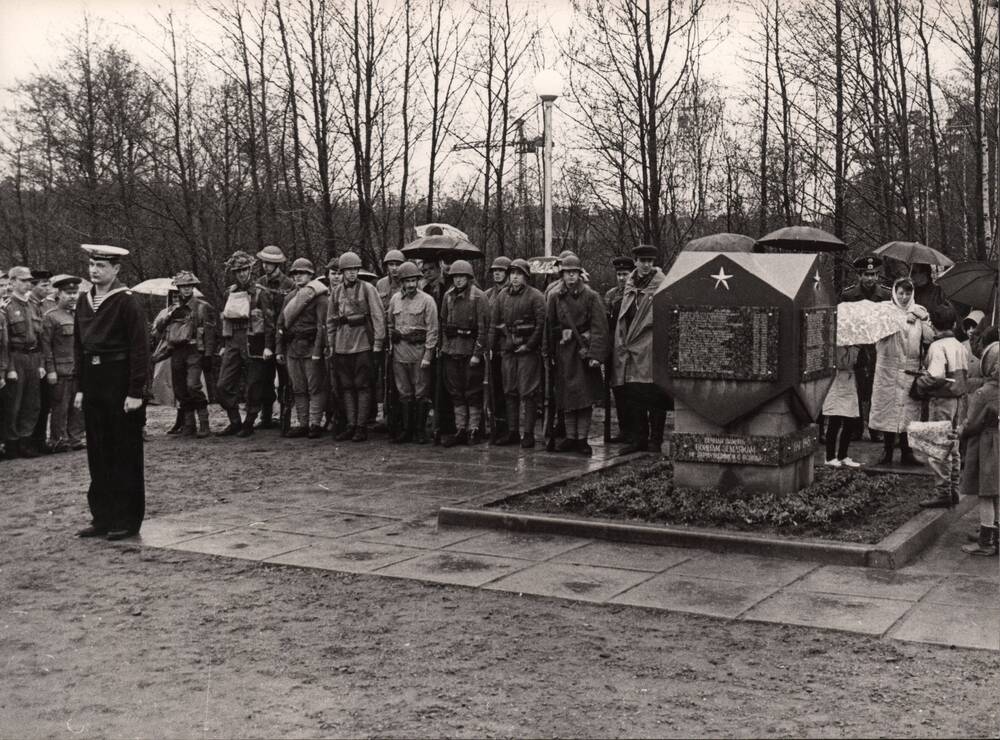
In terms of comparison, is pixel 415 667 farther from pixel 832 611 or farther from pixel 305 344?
pixel 305 344

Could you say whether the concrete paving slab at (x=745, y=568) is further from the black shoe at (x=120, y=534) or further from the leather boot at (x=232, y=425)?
the leather boot at (x=232, y=425)

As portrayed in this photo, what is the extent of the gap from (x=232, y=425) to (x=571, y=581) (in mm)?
8716

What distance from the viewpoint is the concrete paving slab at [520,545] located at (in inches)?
313

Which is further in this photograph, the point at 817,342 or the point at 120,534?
the point at 817,342

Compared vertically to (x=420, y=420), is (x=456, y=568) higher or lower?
lower

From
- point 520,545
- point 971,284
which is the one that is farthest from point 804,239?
point 520,545

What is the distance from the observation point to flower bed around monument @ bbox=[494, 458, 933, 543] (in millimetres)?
8172

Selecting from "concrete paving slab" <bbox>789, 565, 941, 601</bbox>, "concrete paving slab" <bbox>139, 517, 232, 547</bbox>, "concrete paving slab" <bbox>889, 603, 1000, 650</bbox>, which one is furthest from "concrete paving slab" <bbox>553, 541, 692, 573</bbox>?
"concrete paving slab" <bbox>139, 517, 232, 547</bbox>

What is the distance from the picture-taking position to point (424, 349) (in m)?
13.4

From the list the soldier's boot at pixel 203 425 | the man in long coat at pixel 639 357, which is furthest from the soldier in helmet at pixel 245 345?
the man in long coat at pixel 639 357

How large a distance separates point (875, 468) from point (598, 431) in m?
4.37

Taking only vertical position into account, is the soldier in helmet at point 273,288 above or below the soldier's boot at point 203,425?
above

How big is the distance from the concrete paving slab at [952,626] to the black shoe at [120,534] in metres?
5.54

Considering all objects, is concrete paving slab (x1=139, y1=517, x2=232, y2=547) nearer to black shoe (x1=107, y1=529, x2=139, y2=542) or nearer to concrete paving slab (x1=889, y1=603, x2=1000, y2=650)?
black shoe (x1=107, y1=529, x2=139, y2=542)
